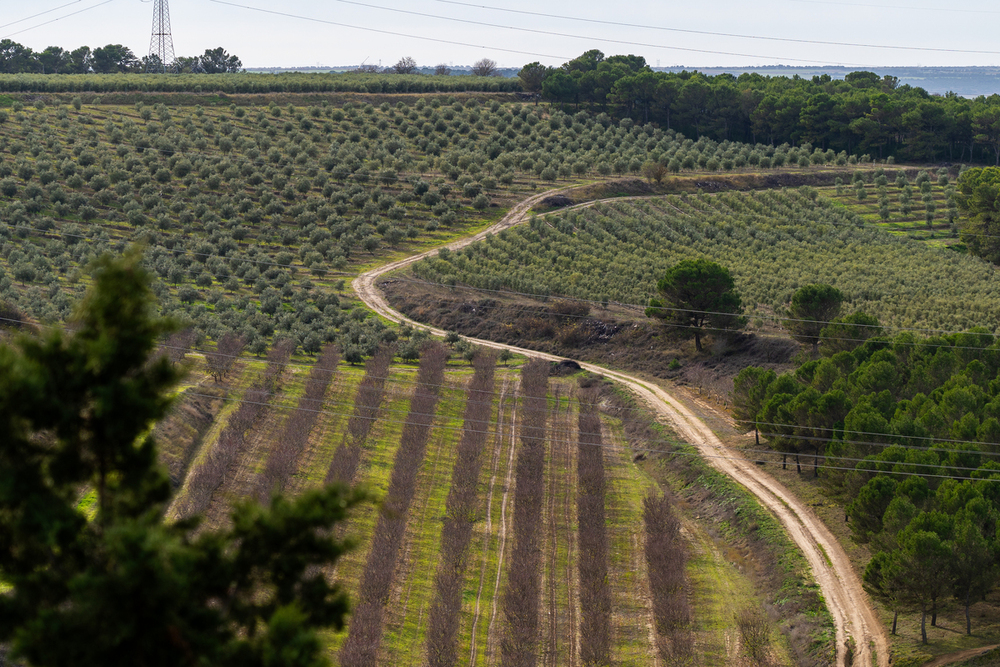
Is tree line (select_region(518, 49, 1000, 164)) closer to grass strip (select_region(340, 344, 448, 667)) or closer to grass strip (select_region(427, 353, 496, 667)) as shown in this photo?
grass strip (select_region(427, 353, 496, 667))

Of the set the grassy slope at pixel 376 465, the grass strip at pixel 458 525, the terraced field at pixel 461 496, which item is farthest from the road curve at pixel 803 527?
the grassy slope at pixel 376 465

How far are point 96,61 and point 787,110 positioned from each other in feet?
366

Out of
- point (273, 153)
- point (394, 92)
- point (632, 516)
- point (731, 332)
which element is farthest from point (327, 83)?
point (632, 516)

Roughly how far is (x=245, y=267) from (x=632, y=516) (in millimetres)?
41274

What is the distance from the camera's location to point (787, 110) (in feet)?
392

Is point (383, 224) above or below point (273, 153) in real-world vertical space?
below

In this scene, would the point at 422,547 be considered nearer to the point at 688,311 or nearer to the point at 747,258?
the point at 688,311

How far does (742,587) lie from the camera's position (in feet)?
119

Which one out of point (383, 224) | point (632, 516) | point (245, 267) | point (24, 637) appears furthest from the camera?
point (383, 224)

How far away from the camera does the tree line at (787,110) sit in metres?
113

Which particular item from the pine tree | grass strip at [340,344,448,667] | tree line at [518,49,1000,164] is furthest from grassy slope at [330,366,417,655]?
tree line at [518,49,1000,164]

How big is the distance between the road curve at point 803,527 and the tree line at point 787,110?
7296 centimetres

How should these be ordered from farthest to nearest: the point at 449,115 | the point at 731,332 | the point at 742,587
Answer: the point at 449,115
the point at 731,332
the point at 742,587

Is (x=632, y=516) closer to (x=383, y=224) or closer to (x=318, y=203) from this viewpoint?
(x=383, y=224)
